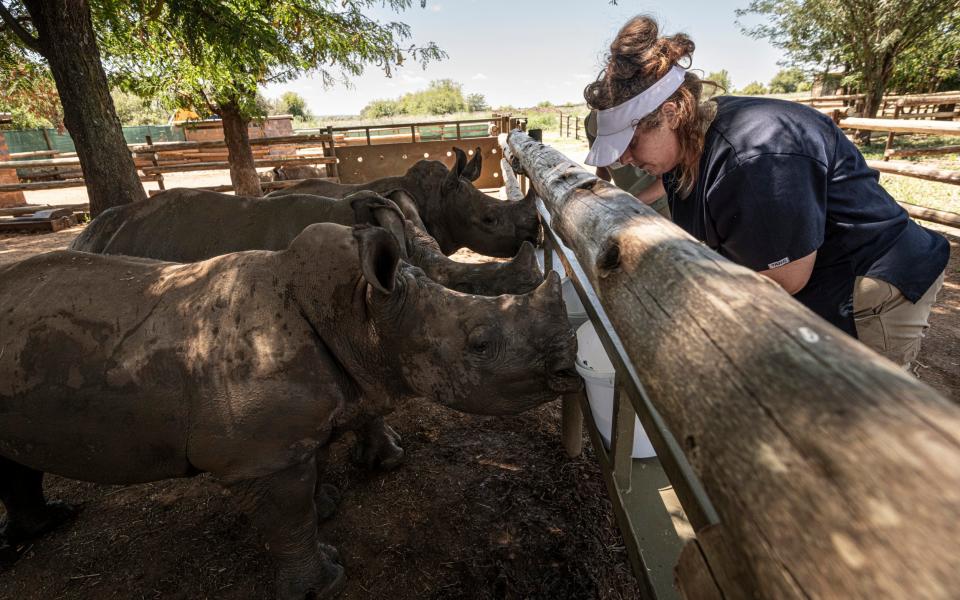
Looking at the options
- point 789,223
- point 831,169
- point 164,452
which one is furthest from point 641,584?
point 164,452

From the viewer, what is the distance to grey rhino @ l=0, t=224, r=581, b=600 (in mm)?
2711

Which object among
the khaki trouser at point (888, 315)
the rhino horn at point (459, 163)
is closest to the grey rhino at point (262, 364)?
the khaki trouser at point (888, 315)

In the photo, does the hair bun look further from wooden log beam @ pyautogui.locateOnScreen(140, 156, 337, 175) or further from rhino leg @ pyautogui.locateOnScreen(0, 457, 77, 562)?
wooden log beam @ pyautogui.locateOnScreen(140, 156, 337, 175)

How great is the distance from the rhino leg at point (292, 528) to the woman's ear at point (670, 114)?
275 cm

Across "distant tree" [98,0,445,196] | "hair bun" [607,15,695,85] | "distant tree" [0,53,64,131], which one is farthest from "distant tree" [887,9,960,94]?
"distant tree" [0,53,64,131]

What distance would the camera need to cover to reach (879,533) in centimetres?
76

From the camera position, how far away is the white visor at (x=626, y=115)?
8.30 ft

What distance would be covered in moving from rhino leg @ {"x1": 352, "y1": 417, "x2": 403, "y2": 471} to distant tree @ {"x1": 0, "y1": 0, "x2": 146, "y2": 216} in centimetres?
663

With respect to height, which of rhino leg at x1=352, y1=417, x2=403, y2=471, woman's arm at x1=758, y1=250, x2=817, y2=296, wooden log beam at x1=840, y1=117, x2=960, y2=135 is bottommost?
rhino leg at x1=352, y1=417, x2=403, y2=471

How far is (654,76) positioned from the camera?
8.39ft

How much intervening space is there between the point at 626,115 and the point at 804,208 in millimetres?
970

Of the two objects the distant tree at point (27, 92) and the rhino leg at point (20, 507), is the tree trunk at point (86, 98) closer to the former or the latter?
the distant tree at point (27, 92)

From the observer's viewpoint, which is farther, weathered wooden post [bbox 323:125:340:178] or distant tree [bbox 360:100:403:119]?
distant tree [bbox 360:100:403:119]

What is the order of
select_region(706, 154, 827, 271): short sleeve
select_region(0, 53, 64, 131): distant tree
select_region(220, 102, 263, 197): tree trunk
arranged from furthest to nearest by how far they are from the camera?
select_region(220, 102, 263, 197): tree trunk < select_region(0, 53, 64, 131): distant tree < select_region(706, 154, 827, 271): short sleeve
